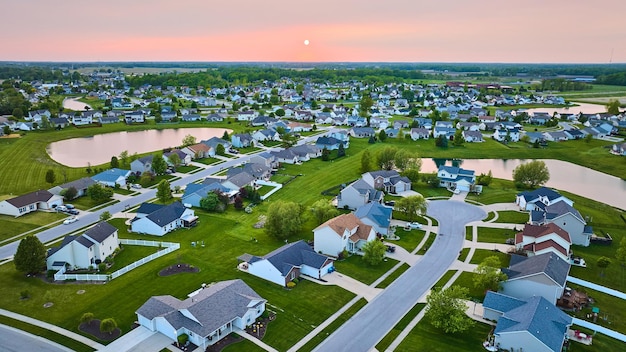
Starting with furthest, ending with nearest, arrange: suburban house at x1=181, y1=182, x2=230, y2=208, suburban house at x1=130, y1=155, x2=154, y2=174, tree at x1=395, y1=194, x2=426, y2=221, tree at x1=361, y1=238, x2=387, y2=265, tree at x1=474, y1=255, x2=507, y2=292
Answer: suburban house at x1=130, y1=155, x2=154, y2=174 → suburban house at x1=181, y1=182, x2=230, y2=208 → tree at x1=395, y1=194, x2=426, y2=221 → tree at x1=361, y1=238, x2=387, y2=265 → tree at x1=474, y1=255, x2=507, y2=292

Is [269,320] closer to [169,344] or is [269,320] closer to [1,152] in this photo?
[169,344]

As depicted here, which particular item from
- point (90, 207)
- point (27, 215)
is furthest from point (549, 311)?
point (27, 215)

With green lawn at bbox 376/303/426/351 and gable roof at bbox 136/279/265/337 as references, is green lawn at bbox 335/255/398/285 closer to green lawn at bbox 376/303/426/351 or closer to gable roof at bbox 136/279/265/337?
green lawn at bbox 376/303/426/351

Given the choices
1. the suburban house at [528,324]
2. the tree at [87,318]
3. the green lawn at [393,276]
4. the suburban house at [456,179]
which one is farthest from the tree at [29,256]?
the suburban house at [456,179]

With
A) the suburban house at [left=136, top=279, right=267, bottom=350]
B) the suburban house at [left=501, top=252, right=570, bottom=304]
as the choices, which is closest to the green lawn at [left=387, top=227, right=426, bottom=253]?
the suburban house at [left=501, top=252, right=570, bottom=304]

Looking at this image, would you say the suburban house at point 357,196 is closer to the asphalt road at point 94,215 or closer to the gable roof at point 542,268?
the gable roof at point 542,268

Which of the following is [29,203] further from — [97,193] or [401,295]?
[401,295]
